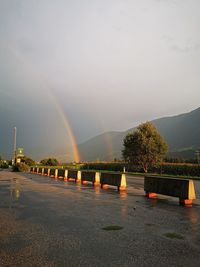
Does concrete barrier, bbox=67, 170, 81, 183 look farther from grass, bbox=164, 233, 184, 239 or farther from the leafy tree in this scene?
the leafy tree

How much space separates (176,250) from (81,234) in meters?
2.09

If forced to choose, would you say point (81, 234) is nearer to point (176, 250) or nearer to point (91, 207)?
point (176, 250)

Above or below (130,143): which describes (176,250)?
below

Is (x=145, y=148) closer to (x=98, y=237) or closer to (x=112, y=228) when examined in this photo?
(x=112, y=228)

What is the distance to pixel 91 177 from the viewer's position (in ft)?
75.4

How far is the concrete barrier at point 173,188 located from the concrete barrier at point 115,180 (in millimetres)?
3420

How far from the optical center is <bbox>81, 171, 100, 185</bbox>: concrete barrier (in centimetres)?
2233

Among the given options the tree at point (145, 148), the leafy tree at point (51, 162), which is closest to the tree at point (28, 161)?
the leafy tree at point (51, 162)

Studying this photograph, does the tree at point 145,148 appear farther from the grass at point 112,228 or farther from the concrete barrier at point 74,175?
the grass at point 112,228

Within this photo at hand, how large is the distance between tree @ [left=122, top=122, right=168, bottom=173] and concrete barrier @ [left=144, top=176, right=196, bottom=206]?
44.0 metres

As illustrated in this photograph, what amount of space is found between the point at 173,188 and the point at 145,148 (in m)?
46.2

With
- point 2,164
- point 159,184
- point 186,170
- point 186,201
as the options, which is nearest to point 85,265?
point 186,201

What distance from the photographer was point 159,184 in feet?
44.4

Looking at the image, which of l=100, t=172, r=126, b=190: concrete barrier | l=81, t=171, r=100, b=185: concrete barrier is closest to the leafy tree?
l=81, t=171, r=100, b=185: concrete barrier
